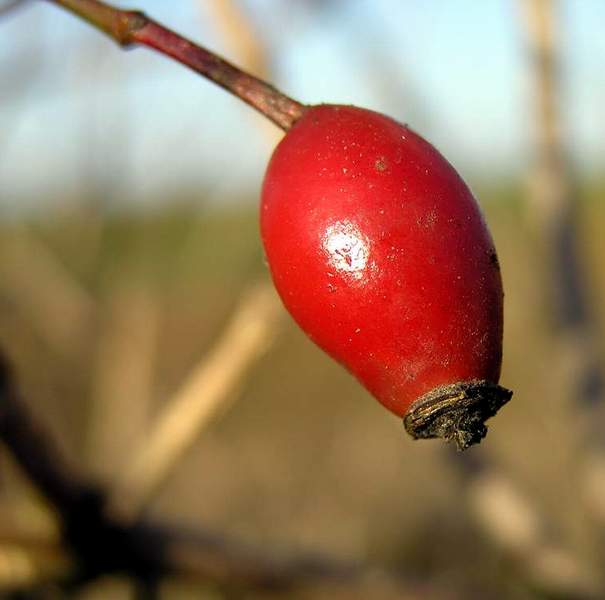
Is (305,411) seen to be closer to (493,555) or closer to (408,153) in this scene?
(493,555)

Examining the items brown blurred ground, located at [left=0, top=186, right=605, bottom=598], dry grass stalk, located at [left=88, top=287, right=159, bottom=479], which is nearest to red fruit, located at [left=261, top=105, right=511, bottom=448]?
brown blurred ground, located at [left=0, top=186, right=605, bottom=598]

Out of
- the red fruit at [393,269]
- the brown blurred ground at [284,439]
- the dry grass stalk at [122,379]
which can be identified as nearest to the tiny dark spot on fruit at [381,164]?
the red fruit at [393,269]

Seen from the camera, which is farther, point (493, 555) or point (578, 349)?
point (493, 555)

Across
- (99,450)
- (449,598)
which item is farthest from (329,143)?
(99,450)

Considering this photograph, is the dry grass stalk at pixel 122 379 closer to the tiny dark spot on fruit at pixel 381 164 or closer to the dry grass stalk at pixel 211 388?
the dry grass stalk at pixel 211 388

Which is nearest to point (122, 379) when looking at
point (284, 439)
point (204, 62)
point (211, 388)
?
point (211, 388)

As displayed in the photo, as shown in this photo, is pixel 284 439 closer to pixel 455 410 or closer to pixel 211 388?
pixel 211 388
